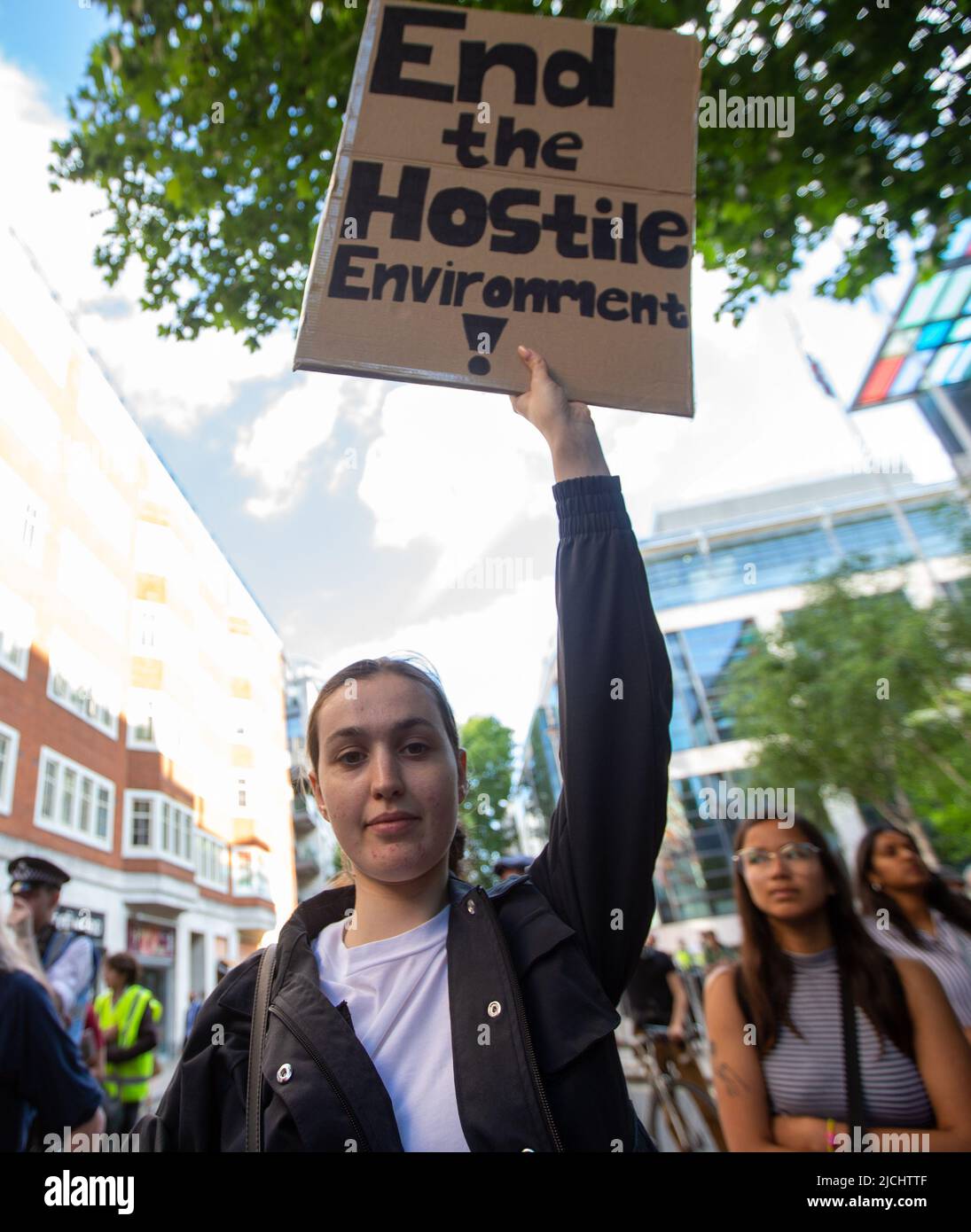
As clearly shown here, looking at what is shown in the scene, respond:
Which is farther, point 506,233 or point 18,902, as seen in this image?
point 18,902

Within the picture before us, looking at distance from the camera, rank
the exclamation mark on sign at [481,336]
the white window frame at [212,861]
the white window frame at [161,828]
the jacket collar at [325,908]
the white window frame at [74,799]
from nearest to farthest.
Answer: the jacket collar at [325,908]
the exclamation mark on sign at [481,336]
the white window frame at [74,799]
the white window frame at [161,828]
the white window frame at [212,861]

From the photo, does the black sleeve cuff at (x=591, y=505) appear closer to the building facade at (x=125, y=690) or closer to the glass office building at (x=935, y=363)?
the building facade at (x=125, y=690)

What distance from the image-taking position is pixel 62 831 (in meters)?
10.3

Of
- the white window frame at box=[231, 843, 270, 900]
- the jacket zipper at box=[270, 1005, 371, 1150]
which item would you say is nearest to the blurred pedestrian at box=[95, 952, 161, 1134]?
the jacket zipper at box=[270, 1005, 371, 1150]

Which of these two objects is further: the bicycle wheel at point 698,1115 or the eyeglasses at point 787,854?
the bicycle wheel at point 698,1115

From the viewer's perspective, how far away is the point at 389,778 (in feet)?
3.78

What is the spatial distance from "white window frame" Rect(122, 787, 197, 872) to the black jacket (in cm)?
1217

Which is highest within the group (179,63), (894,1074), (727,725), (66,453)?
(727,725)

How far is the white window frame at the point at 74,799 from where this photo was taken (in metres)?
9.80

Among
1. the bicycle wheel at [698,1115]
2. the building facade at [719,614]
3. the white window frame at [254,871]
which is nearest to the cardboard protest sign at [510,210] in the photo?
the bicycle wheel at [698,1115]

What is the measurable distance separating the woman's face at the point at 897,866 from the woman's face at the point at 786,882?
119 cm

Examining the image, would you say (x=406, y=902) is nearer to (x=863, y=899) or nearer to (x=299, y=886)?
(x=863, y=899)

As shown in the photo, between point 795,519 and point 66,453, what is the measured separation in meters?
41.5
